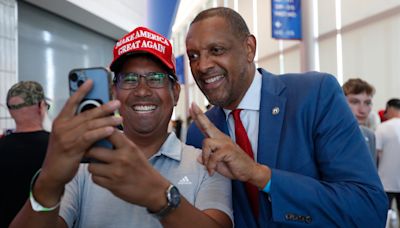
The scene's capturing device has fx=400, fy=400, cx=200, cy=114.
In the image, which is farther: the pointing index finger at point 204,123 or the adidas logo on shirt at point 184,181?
the adidas logo on shirt at point 184,181

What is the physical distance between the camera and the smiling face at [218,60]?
1734mm

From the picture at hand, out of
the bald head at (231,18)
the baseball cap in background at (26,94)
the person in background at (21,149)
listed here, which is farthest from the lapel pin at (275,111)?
the baseball cap in background at (26,94)

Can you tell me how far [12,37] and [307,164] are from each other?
5.25 metres

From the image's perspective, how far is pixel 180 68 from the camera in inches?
597

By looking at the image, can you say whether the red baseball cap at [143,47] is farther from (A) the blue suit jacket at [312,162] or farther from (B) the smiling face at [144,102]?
(A) the blue suit jacket at [312,162]

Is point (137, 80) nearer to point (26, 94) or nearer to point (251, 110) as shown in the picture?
point (251, 110)

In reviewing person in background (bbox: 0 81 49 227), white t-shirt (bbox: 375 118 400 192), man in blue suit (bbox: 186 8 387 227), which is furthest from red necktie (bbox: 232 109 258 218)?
white t-shirt (bbox: 375 118 400 192)

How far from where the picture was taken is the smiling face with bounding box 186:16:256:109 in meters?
1.73

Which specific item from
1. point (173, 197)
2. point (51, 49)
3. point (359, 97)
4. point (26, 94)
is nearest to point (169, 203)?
point (173, 197)

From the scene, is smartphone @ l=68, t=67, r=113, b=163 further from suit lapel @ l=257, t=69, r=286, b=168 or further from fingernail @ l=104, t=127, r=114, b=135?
suit lapel @ l=257, t=69, r=286, b=168

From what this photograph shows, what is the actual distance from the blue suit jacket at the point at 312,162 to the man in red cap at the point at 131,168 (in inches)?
8.7

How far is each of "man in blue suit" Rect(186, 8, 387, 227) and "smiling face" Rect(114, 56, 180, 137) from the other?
0.23 meters

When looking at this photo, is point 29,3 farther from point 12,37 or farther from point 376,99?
point 376,99

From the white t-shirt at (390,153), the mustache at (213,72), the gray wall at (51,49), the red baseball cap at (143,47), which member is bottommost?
the white t-shirt at (390,153)
